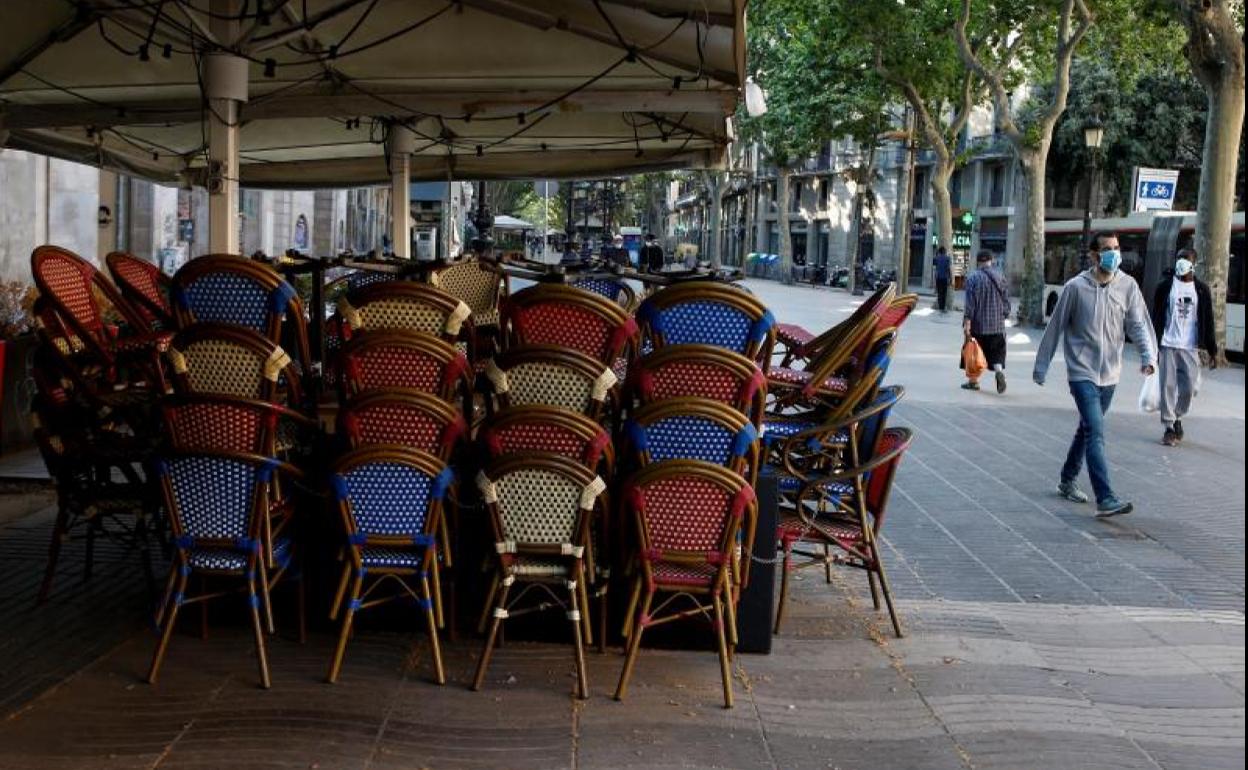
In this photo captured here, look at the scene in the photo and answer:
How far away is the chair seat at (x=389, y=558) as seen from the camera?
4.55 metres

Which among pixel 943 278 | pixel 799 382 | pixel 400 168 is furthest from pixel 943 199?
pixel 799 382

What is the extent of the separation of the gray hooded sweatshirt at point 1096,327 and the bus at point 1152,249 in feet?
54.6

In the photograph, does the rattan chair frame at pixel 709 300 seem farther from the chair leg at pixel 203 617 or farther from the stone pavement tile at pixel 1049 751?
the chair leg at pixel 203 617

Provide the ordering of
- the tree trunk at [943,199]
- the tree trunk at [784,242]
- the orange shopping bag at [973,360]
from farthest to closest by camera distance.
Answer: the tree trunk at [784,242], the tree trunk at [943,199], the orange shopping bag at [973,360]

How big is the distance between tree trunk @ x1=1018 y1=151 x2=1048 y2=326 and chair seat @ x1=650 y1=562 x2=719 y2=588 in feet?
84.4

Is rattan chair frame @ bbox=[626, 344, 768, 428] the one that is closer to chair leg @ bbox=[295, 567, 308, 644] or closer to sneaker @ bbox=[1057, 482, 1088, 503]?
chair leg @ bbox=[295, 567, 308, 644]

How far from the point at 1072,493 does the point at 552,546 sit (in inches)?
229

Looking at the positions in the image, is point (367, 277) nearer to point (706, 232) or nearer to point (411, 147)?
point (411, 147)

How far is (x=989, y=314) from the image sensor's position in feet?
52.2

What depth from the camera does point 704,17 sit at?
284 inches

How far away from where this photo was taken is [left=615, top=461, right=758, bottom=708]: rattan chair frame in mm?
4426

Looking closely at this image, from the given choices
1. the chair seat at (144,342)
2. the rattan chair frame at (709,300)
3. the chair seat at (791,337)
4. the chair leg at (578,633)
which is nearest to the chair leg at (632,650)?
the chair leg at (578,633)

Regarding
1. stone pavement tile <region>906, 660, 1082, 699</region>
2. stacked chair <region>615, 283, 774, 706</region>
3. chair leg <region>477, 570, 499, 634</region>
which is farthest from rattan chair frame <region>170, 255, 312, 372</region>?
stone pavement tile <region>906, 660, 1082, 699</region>

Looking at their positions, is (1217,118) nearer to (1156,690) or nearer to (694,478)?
(1156,690)
